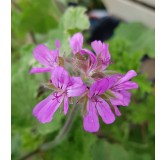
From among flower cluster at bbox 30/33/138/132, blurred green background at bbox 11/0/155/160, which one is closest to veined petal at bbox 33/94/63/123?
flower cluster at bbox 30/33/138/132

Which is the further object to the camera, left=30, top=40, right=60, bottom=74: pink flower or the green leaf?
the green leaf

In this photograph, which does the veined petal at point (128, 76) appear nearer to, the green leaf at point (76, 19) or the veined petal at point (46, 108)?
the veined petal at point (46, 108)

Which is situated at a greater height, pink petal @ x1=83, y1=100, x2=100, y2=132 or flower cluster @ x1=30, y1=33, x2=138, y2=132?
flower cluster @ x1=30, y1=33, x2=138, y2=132

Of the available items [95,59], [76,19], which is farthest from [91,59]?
[76,19]

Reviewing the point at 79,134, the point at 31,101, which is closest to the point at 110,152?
the point at 79,134

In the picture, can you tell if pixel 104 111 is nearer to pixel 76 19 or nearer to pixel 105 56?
pixel 105 56

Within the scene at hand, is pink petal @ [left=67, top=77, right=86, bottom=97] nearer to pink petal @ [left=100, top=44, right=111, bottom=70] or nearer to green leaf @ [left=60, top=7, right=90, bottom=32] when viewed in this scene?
pink petal @ [left=100, top=44, right=111, bottom=70]

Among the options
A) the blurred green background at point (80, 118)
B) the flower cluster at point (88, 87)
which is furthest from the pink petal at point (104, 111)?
the blurred green background at point (80, 118)
